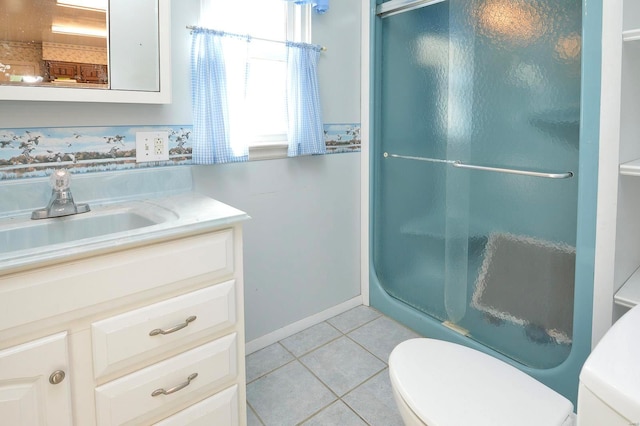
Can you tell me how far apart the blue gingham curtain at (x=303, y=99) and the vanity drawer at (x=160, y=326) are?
3.02ft

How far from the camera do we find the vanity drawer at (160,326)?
101cm

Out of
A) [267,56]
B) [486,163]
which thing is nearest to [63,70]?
[267,56]

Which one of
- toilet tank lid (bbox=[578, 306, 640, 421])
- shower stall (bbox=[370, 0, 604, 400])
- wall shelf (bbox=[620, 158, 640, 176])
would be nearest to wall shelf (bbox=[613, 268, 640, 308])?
shower stall (bbox=[370, 0, 604, 400])

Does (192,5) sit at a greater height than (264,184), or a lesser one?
greater

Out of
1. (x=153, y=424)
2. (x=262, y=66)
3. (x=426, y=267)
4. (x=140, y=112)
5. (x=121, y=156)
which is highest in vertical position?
(x=262, y=66)

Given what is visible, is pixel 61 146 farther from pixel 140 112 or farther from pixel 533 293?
pixel 533 293

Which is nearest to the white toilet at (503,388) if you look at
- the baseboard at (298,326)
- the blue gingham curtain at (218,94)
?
the baseboard at (298,326)

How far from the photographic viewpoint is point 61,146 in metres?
1.34

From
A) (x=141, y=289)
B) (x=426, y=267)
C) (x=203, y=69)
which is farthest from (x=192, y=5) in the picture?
(x=426, y=267)

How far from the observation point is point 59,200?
49.7 inches

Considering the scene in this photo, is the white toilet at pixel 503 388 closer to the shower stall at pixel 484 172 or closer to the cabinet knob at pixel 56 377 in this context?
the shower stall at pixel 484 172

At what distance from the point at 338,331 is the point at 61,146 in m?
1.61

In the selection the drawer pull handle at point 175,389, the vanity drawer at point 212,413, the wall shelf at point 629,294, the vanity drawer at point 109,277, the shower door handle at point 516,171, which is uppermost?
the shower door handle at point 516,171

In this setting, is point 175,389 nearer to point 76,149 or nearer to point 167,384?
point 167,384
